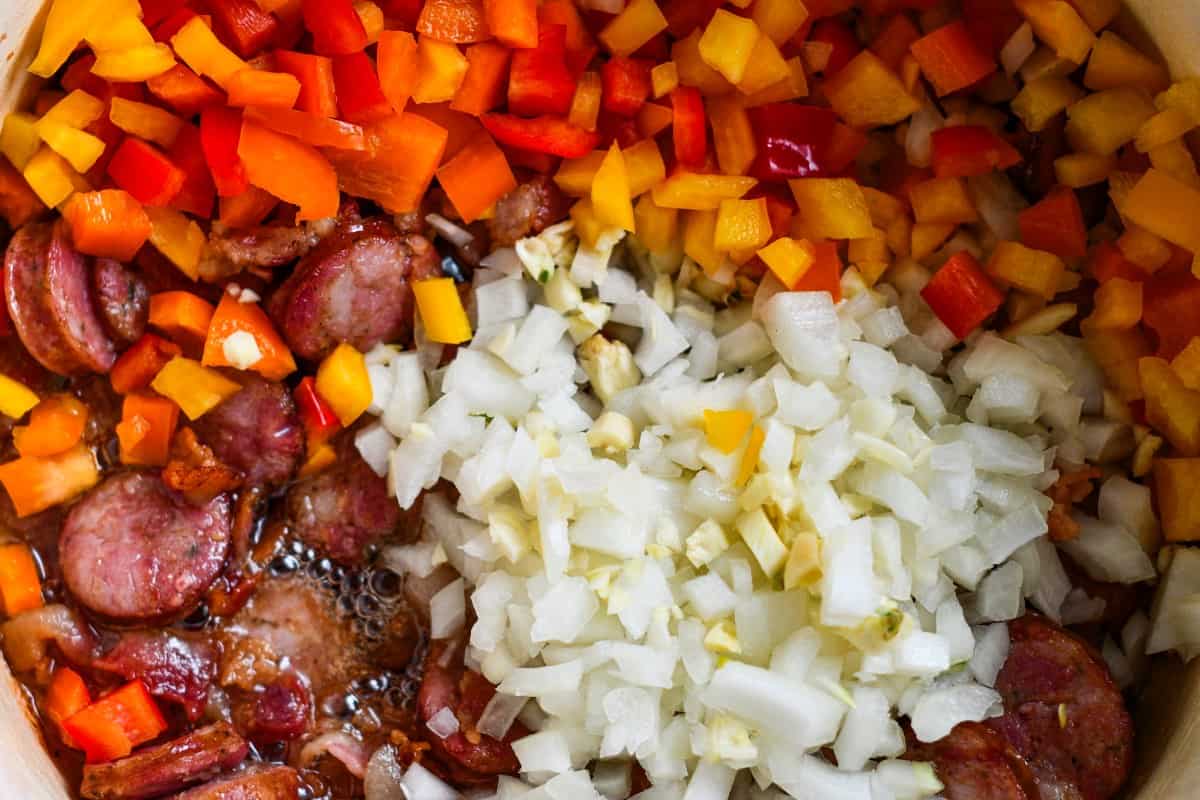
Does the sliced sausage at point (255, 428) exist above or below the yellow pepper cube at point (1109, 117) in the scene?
below

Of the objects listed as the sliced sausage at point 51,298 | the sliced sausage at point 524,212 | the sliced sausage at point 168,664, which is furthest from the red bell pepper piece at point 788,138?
the sliced sausage at point 168,664

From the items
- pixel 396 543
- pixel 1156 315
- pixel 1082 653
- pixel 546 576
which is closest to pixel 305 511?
pixel 396 543

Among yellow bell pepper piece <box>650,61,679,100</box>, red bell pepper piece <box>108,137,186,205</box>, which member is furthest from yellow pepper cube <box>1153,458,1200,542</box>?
red bell pepper piece <box>108,137,186,205</box>

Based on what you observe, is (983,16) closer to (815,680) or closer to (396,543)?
(815,680)

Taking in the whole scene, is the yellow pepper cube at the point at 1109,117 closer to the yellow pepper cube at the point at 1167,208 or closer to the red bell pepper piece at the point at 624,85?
the yellow pepper cube at the point at 1167,208

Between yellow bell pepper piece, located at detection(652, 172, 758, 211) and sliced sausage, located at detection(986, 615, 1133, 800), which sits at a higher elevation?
yellow bell pepper piece, located at detection(652, 172, 758, 211)

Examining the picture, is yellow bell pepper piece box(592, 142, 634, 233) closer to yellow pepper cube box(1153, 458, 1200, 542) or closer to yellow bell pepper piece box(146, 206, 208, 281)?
yellow bell pepper piece box(146, 206, 208, 281)

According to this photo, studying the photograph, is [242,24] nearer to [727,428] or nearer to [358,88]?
[358,88]
